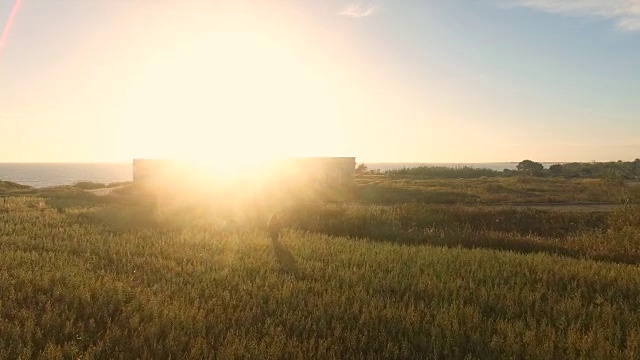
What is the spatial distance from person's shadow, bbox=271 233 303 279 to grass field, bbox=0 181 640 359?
51mm

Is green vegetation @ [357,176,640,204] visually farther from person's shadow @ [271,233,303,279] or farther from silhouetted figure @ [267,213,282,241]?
person's shadow @ [271,233,303,279]

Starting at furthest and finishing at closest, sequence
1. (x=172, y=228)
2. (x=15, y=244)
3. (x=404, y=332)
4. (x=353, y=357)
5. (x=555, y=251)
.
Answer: (x=172, y=228) < (x=555, y=251) < (x=15, y=244) < (x=404, y=332) < (x=353, y=357)

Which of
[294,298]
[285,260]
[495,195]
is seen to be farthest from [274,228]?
[495,195]

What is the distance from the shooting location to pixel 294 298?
26.3 ft

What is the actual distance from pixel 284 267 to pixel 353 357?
15.5 ft

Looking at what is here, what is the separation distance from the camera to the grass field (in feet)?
20.3

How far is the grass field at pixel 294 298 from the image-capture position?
6.19m

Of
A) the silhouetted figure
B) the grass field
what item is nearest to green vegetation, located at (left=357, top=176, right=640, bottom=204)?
the grass field

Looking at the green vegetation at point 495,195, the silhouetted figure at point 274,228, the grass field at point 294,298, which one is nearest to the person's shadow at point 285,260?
the grass field at point 294,298

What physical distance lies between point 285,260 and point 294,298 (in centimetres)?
324

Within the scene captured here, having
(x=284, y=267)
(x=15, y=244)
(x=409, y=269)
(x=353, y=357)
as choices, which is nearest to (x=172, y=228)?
(x=15, y=244)

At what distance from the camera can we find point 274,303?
7.70m

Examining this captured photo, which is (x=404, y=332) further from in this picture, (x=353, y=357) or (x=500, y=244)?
(x=500, y=244)

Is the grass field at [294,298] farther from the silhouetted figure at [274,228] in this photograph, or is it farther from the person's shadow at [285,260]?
the silhouetted figure at [274,228]
